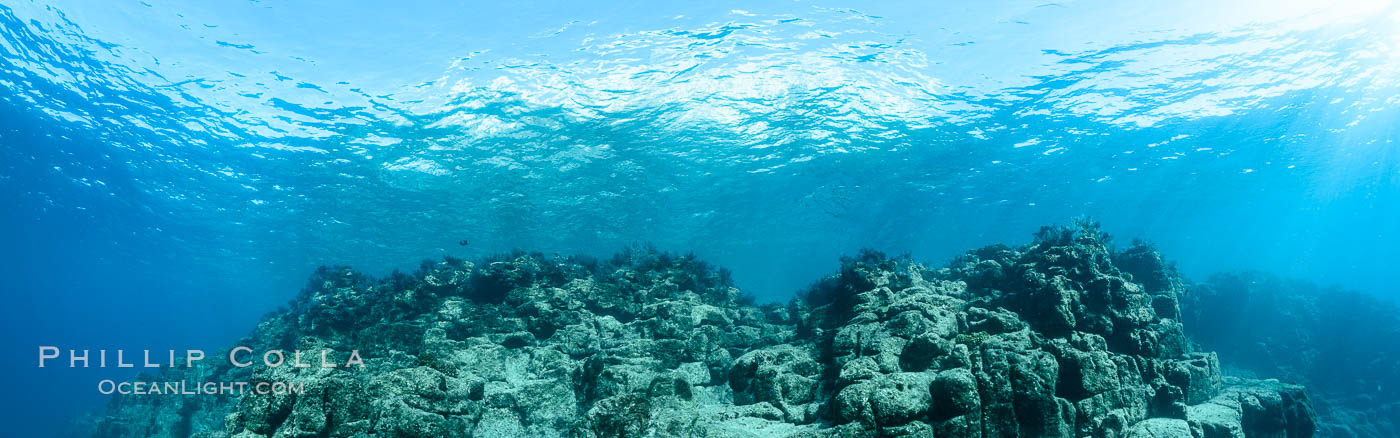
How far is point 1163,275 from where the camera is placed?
13680mm

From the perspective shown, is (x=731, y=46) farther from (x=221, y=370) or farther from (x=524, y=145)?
(x=221, y=370)

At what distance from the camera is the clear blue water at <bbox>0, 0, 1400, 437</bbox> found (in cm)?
1555

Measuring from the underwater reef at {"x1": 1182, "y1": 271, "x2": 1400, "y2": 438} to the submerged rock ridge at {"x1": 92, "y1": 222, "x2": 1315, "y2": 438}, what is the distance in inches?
344

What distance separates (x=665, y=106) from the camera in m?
21.1

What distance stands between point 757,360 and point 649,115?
1509 cm

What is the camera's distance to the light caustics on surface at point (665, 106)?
51.0ft

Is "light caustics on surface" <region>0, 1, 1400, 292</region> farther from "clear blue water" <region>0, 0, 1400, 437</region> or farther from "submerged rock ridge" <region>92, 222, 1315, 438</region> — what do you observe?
"submerged rock ridge" <region>92, 222, 1315, 438</region>

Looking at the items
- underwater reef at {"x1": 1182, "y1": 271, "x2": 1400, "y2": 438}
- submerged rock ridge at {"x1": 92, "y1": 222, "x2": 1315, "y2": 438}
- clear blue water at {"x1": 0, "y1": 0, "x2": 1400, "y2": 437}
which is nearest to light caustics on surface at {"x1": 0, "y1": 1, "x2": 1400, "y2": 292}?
clear blue water at {"x1": 0, "y1": 0, "x2": 1400, "y2": 437}

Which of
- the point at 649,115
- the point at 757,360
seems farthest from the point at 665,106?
the point at 757,360

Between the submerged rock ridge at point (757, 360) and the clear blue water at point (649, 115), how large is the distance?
23.1ft

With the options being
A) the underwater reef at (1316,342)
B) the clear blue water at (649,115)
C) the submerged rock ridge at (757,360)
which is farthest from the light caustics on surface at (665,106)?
the underwater reef at (1316,342)

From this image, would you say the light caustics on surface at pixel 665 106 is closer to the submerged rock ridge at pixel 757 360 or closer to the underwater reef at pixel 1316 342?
the submerged rock ridge at pixel 757 360

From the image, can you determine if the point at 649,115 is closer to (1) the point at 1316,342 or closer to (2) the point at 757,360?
(2) the point at 757,360

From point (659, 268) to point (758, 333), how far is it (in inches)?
178
